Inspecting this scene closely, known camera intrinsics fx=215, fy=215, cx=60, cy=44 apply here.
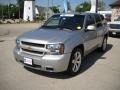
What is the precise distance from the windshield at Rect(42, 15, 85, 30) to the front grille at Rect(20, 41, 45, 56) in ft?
4.87

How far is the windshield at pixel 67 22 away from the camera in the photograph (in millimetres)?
7066

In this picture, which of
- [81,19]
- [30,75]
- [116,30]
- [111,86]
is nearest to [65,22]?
[81,19]

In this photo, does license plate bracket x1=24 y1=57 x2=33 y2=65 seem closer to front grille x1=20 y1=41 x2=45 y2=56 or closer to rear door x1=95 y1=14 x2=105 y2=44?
front grille x1=20 y1=41 x2=45 y2=56

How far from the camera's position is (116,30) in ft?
52.2

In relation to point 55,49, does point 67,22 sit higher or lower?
higher

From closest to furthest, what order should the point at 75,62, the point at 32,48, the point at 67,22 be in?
1. the point at 32,48
2. the point at 75,62
3. the point at 67,22

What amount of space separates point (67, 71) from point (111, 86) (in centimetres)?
128

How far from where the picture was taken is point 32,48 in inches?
230

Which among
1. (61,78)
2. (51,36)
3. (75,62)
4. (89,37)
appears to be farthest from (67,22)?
(61,78)

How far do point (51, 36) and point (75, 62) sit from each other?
3.62 ft

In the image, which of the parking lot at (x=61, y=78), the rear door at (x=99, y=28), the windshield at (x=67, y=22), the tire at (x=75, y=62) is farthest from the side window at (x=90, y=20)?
the parking lot at (x=61, y=78)

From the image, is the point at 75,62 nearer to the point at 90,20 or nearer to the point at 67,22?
the point at 67,22

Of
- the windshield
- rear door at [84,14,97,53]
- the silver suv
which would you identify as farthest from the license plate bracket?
rear door at [84,14,97,53]

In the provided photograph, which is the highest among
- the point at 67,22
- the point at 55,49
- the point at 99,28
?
the point at 67,22
